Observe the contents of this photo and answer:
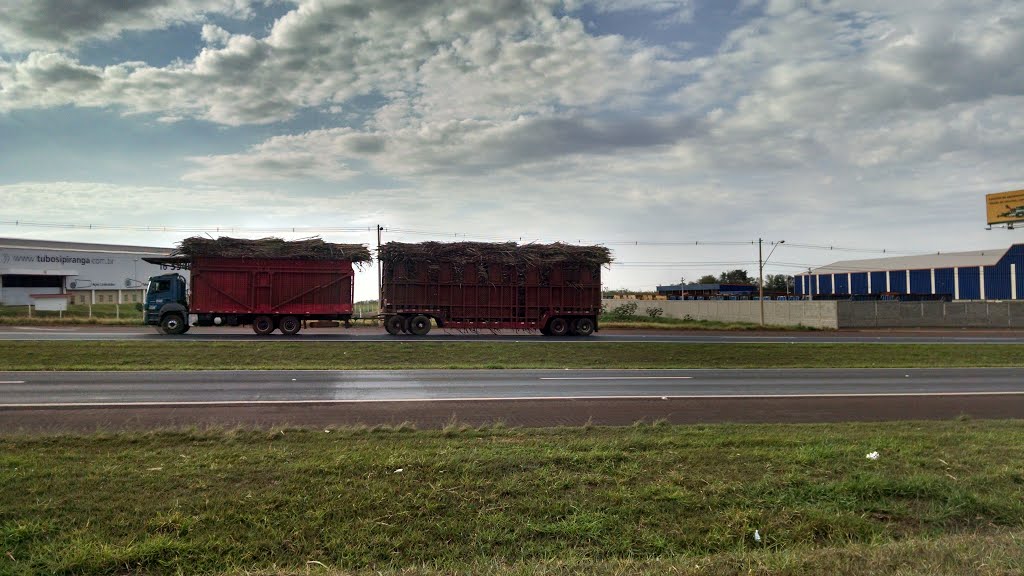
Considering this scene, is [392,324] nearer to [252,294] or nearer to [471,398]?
[252,294]

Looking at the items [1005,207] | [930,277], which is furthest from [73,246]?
[1005,207]

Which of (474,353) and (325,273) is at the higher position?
(325,273)

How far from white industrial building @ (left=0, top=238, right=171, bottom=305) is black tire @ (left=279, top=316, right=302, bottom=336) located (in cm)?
3675

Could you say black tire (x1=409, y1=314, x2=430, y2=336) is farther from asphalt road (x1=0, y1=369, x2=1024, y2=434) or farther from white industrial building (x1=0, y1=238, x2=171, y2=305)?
white industrial building (x1=0, y1=238, x2=171, y2=305)

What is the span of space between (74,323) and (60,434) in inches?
1232

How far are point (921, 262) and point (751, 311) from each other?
3523 cm

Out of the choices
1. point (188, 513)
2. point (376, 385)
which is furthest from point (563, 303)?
point (188, 513)

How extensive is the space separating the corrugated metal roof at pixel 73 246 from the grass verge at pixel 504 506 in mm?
66392

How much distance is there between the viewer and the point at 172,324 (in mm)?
28469

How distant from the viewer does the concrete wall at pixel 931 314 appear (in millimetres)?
48625

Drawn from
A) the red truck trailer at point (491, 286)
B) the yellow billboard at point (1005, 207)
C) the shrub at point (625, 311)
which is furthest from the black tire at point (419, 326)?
the yellow billboard at point (1005, 207)

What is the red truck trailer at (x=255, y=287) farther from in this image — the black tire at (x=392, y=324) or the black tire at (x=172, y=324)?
the black tire at (x=392, y=324)

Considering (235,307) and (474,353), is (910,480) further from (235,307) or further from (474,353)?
(235,307)

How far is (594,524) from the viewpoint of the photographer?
5496mm
